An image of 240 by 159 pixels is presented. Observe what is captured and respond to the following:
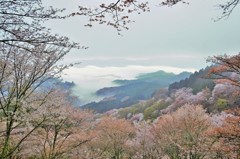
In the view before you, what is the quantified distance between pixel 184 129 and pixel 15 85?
2062 centimetres

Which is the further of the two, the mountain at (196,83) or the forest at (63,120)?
the mountain at (196,83)

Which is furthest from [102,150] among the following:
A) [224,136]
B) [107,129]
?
[224,136]

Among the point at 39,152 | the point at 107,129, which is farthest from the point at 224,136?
the point at 107,129

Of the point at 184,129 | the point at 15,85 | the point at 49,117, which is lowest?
the point at 184,129

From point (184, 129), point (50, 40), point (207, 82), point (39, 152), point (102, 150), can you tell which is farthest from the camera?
point (207, 82)

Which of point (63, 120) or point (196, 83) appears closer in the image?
point (63, 120)

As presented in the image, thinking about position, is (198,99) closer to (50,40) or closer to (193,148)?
(193,148)

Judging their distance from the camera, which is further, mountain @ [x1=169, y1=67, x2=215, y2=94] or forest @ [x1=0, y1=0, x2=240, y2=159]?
mountain @ [x1=169, y1=67, x2=215, y2=94]

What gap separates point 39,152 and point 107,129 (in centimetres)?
2033

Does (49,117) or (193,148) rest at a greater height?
(49,117)

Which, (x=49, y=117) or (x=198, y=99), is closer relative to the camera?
(x=49, y=117)

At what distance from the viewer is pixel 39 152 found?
2162 cm

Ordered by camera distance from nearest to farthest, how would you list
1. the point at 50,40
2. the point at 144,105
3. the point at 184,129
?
the point at 50,40, the point at 184,129, the point at 144,105

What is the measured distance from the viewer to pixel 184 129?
105 ft
